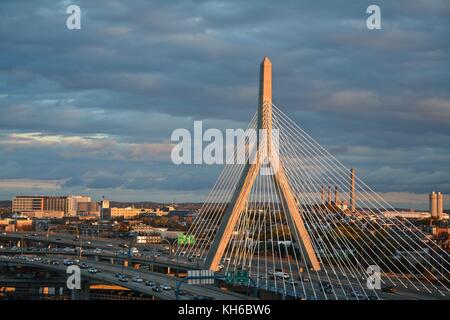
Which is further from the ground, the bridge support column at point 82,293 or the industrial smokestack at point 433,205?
the industrial smokestack at point 433,205

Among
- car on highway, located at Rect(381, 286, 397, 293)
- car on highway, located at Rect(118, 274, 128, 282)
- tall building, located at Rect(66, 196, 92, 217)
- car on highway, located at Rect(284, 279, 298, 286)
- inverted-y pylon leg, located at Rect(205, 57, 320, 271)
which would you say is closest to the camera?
car on highway, located at Rect(381, 286, 397, 293)

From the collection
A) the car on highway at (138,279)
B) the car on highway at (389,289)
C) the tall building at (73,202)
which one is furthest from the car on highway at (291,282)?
the tall building at (73,202)

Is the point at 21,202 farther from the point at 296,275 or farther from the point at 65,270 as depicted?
the point at 296,275

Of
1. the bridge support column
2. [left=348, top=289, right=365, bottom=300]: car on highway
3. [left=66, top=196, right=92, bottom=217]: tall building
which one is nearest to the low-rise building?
[left=66, top=196, right=92, bottom=217]: tall building

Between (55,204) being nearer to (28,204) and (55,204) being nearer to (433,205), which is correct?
(28,204)

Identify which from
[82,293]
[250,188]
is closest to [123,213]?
[82,293]

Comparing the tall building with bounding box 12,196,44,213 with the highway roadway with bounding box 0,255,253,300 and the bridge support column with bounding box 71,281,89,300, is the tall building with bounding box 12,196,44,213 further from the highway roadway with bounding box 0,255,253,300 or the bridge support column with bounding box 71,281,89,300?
the bridge support column with bounding box 71,281,89,300

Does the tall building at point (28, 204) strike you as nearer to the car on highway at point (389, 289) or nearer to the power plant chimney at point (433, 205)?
the power plant chimney at point (433, 205)

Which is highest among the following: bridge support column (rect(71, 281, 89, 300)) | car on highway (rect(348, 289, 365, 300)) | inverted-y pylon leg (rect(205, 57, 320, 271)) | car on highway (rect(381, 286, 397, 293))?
inverted-y pylon leg (rect(205, 57, 320, 271))

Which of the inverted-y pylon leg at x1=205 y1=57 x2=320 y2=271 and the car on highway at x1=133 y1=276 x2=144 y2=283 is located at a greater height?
the inverted-y pylon leg at x1=205 y1=57 x2=320 y2=271
